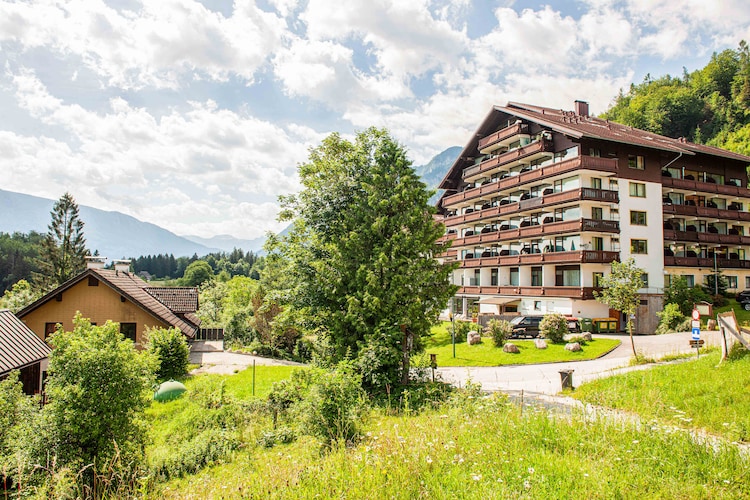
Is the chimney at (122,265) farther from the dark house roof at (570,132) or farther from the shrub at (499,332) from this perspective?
the dark house roof at (570,132)

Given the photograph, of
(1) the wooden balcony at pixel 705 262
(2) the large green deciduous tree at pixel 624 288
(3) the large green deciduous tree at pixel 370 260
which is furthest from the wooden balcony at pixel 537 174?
(3) the large green deciduous tree at pixel 370 260

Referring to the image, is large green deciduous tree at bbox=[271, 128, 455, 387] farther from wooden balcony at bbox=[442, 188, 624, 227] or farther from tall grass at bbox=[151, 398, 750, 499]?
wooden balcony at bbox=[442, 188, 624, 227]

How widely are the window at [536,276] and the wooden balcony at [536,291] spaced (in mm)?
1465

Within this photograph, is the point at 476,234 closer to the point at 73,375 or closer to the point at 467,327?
the point at 467,327

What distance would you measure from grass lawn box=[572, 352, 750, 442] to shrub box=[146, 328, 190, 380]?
21.1 meters

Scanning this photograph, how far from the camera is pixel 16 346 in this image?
17.5 m

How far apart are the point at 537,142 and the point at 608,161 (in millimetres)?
6444

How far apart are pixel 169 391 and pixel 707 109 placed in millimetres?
92245

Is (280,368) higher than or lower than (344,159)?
lower

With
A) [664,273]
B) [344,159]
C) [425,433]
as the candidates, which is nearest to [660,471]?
[425,433]

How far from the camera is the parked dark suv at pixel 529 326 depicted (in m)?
33.7

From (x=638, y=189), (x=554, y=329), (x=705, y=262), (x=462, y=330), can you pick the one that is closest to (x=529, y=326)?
(x=554, y=329)

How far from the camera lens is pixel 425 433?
24.8 feet

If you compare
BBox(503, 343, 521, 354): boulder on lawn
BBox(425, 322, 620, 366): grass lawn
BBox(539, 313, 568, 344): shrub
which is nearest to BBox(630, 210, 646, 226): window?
BBox(425, 322, 620, 366): grass lawn
